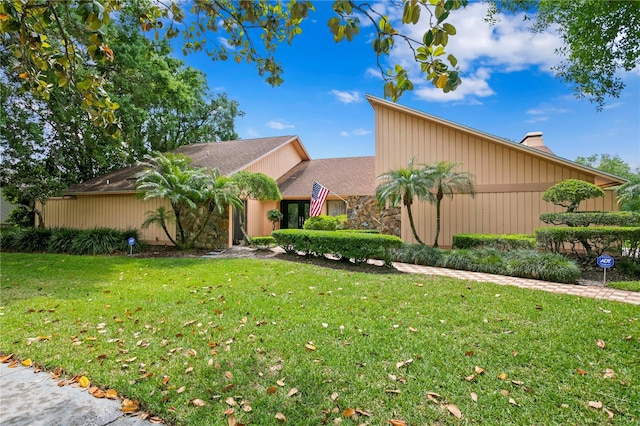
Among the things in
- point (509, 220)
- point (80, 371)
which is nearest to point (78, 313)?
point (80, 371)

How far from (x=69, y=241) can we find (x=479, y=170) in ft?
55.1

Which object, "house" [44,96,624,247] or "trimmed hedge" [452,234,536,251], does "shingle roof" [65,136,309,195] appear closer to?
"house" [44,96,624,247]

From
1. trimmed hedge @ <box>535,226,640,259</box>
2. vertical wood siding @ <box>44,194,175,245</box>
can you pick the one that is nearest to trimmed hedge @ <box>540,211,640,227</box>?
trimmed hedge @ <box>535,226,640,259</box>

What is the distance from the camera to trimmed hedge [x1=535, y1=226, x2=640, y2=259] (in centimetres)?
770

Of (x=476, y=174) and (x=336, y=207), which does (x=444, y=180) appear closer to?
(x=476, y=174)

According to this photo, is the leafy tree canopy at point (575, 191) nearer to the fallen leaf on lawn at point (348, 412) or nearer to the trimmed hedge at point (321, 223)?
the trimmed hedge at point (321, 223)

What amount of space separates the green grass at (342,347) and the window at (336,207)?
1078 cm

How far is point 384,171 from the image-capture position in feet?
43.9

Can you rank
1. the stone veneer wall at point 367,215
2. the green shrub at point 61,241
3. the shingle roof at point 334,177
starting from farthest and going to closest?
the shingle roof at point 334,177 → the stone veneer wall at point 367,215 → the green shrub at point 61,241

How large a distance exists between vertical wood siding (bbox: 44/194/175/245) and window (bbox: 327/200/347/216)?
7.94 m

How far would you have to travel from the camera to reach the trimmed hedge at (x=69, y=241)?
12.8 m

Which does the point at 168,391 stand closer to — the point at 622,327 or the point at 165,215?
the point at 622,327

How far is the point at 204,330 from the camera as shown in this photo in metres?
4.26

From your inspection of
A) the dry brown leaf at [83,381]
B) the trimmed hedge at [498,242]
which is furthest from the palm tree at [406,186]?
the dry brown leaf at [83,381]
